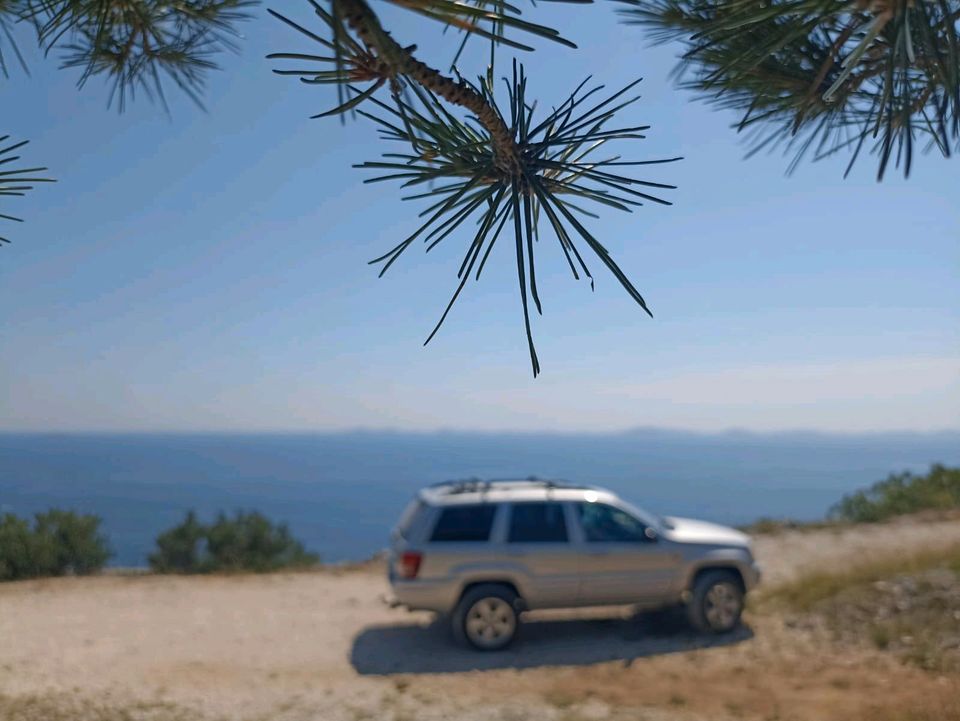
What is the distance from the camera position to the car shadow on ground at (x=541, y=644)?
805 cm

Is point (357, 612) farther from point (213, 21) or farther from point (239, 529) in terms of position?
point (213, 21)

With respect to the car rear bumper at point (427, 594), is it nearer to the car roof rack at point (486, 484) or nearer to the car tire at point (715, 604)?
the car roof rack at point (486, 484)

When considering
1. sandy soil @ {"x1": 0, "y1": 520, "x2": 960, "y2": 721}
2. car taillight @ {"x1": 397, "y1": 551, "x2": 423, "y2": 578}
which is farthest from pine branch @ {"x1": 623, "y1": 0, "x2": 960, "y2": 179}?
car taillight @ {"x1": 397, "y1": 551, "x2": 423, "y2": 578}

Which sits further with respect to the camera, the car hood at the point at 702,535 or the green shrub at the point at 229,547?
the green shrub at the point at 229,547

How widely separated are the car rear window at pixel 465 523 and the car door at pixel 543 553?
239 millimetres

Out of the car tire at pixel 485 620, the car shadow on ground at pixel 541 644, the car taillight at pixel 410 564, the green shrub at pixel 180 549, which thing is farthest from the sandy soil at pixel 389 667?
the green shrub at pixel 180 549

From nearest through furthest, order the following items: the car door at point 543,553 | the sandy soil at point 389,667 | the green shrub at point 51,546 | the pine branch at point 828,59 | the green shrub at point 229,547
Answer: the pine branch at point 828,59, the sandy soil at point 389,667, the car door at point 543,553, the green shrub at point 51,546, the green shrub at point 229,547

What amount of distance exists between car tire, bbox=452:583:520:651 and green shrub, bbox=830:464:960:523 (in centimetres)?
1110

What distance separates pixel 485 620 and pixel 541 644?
748 mm

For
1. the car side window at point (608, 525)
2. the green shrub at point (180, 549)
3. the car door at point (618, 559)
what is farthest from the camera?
the green shrub at point (180, 549)

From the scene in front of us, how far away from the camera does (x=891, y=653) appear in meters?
7.73

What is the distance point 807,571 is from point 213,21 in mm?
11423

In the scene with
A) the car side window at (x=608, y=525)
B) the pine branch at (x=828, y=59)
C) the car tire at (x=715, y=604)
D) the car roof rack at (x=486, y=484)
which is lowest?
the car tire at (x=715, y=604)

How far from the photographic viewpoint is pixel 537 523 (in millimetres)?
8836
